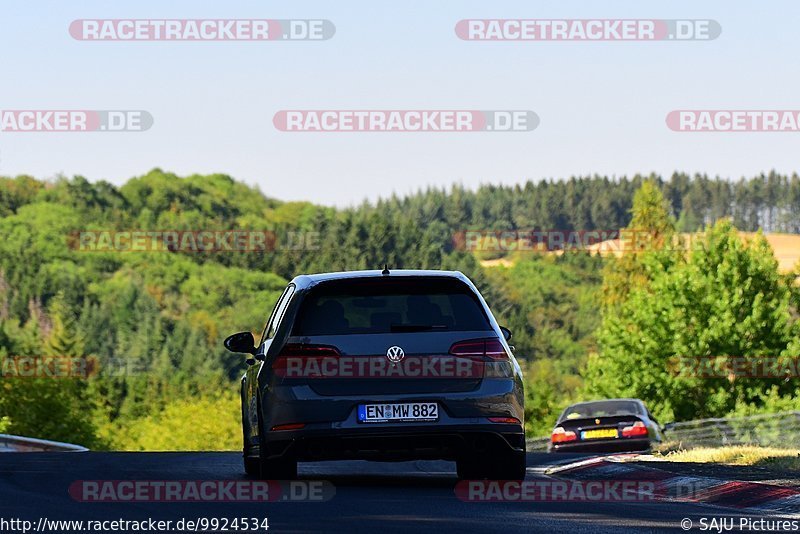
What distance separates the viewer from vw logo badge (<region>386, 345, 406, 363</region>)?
1314 cm

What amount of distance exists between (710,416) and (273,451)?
55.4 meters

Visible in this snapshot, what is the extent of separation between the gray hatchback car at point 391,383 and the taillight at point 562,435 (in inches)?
563

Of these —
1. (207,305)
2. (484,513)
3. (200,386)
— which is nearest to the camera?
(484,513)

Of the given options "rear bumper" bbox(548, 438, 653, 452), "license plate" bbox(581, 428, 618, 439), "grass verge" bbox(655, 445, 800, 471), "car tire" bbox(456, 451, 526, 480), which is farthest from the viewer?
"license plate" bbox(581, 428, 618, 439)

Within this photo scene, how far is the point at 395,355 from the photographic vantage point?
43.1 ft

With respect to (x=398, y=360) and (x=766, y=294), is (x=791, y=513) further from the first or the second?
(x=766, y=294)

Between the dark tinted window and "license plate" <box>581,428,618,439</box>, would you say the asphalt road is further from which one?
"license plate" <box>581,428,618,439</box>

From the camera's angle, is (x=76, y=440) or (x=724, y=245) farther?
(x=76, y=440)

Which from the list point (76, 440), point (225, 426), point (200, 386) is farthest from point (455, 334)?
point (200, 386)

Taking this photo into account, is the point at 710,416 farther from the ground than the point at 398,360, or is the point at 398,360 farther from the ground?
the point at 398,360

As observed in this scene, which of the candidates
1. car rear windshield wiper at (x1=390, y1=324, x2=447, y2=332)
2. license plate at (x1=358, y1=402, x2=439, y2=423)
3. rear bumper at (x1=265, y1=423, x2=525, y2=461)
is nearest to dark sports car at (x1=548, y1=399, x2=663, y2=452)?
rear bumper at (x1=265, y1=423, x2=525, y2=461)

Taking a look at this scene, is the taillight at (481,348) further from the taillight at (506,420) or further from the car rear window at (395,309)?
the taillight at (506,420)

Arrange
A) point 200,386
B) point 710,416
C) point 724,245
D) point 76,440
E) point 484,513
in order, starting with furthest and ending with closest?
point 200,386
point 76,440
point 724,245
point 710,416
point 484,513

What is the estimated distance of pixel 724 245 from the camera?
72938 millimetres
